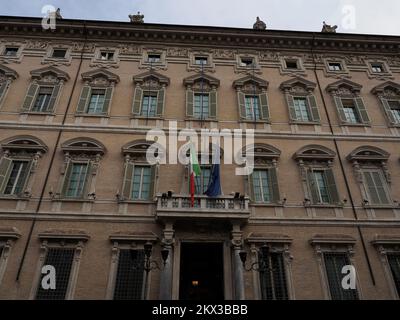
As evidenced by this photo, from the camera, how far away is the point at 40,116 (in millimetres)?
15125

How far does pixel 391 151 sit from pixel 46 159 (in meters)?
15.1

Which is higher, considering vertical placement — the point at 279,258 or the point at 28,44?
the point at 28,44

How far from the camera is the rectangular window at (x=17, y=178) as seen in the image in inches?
515

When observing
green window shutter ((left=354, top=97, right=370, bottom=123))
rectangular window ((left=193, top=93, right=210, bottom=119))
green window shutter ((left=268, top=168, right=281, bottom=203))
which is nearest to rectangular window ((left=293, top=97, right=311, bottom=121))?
green window shutter ((left=354, top=97, right=370, bottom=123))

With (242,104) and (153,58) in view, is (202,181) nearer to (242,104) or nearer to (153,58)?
(242,104)

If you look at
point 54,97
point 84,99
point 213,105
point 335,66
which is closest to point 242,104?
point 213,105

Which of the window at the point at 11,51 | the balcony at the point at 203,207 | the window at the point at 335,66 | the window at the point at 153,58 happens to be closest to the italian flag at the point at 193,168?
the balcony at the point at 203,207

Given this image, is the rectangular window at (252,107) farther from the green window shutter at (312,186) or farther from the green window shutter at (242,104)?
the green window shutter at (312,186)

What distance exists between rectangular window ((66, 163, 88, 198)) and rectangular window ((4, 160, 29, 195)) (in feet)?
5.87

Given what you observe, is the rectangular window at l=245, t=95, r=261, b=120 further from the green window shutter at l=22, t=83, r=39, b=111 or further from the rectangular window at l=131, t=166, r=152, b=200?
the green window shutter at l=22, t=83, r=39, b=111

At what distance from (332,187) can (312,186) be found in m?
0.82

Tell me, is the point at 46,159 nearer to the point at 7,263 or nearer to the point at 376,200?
the point at 7,263

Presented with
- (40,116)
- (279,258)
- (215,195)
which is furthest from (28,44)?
(279,258)
